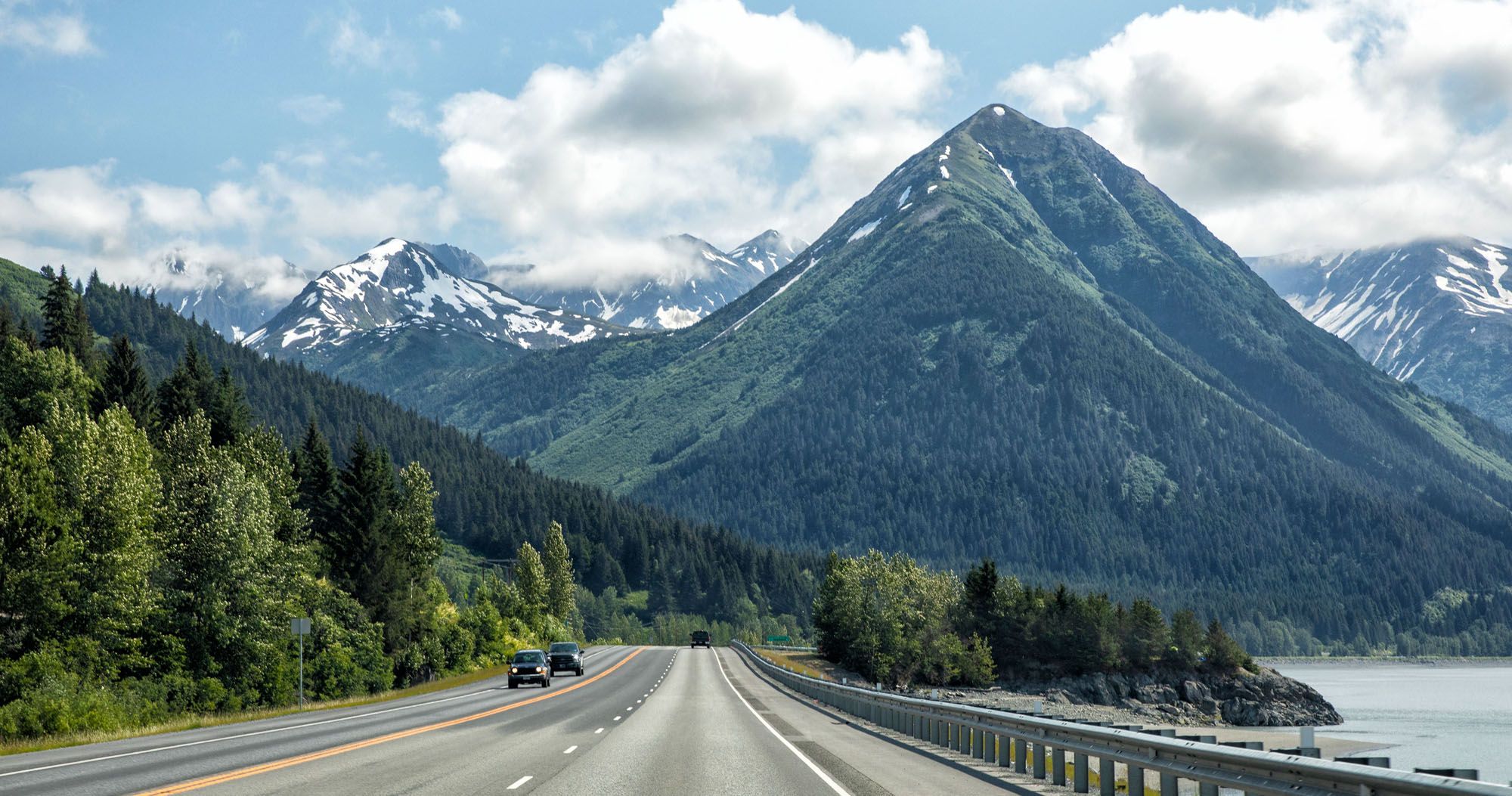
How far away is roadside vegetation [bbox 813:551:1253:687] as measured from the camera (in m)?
123

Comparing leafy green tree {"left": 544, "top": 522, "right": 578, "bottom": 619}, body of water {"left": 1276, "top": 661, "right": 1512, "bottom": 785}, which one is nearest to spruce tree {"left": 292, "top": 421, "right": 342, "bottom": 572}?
body of water {"left": 1276, "top": 661, "right": 1512, "bottom": 785}

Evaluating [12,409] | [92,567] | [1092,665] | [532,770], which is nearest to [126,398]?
[12,409]

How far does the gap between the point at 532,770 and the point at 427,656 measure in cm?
6306

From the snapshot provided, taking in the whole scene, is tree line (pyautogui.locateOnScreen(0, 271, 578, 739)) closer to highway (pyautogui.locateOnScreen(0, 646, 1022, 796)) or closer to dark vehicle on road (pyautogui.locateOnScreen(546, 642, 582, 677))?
dark vehicle on road (pyautogui.locateOnScreen(546, 642, 582, 677))

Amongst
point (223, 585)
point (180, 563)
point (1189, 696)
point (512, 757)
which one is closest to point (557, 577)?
point (1189, 696)

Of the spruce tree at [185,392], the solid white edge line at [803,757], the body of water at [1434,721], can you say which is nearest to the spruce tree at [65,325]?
the spruce tree at [185,392]

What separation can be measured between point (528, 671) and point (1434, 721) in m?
98.2

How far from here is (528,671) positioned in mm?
61844

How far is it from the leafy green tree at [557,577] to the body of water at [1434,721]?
3482 inches

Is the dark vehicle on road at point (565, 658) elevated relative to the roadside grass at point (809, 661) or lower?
elevated

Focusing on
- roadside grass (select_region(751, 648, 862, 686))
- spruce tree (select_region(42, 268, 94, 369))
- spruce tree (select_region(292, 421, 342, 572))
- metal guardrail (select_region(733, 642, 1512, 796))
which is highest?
spruce tree (select_region(42, 268, 94, 369))

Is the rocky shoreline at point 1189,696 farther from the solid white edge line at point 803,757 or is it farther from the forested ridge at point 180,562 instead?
the solid white edge line at point 803,757

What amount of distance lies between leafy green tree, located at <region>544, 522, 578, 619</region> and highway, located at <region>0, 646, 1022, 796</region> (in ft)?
383

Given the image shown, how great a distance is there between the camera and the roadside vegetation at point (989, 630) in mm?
122938
